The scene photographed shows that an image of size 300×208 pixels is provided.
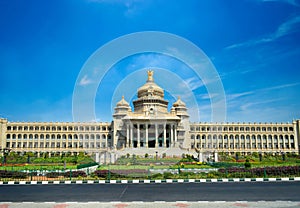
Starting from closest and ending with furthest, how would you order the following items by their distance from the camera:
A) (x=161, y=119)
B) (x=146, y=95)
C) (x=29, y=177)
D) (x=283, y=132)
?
(x=29, y=177) < (x=161, y=119) < (x=146, y=95) < (x=283, y=132)

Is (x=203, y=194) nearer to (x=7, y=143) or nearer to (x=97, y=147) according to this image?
(x=97, y=147)

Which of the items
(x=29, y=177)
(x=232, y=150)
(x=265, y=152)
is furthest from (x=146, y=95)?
(x=29, y=177)

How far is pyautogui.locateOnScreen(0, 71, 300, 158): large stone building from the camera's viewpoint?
6569cm

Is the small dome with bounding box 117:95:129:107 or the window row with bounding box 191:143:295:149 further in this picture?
the window row with bounding box 191:143:295:149

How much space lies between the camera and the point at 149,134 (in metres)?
65.2

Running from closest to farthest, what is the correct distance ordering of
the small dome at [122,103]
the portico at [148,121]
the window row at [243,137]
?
the portico at [148,121]
the small dome at [122,103]
the window row at [243,137]

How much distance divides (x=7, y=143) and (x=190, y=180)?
67109 mm

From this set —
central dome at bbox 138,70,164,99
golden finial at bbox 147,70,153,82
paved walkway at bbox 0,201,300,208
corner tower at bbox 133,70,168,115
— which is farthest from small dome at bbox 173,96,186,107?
paved walkway at bbox 0,201,300,208

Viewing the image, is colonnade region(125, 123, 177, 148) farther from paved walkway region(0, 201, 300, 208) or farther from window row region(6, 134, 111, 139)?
paved walkway region(0, 201, 300, 208)

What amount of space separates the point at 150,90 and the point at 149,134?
10778 mm

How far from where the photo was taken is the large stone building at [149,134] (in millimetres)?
65688

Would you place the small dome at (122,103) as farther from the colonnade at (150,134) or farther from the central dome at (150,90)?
the colonnade at (150,134)

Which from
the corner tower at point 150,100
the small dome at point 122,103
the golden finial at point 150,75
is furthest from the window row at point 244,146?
the small dome at point 122,103

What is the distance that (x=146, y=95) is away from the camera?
7088 centimetres
